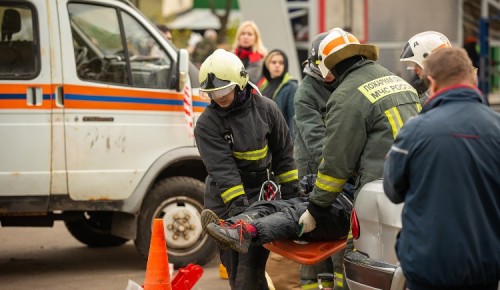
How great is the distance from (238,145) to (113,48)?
119 inches

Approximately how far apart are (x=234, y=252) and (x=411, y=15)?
12.7 metres

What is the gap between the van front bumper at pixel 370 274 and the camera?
5555 mm

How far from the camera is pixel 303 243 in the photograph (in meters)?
6.69

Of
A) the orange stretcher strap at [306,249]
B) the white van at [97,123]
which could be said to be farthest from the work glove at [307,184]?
the white van at [97,123]

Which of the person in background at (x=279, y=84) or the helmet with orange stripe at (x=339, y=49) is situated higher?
the helmet with orange stripe at (x=339, y=49)

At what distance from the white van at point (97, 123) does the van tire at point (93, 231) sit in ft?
2.28

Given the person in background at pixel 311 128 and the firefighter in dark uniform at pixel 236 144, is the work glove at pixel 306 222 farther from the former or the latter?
the person in background at pixel 311 128

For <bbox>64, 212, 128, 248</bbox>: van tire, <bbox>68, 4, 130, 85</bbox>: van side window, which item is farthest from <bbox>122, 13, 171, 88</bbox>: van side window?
<bbox>64, 212, 128, 248</bbox>: van tire

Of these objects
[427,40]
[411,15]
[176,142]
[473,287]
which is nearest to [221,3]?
[411,15]

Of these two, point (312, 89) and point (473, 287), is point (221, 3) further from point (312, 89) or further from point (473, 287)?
point (473, 287)

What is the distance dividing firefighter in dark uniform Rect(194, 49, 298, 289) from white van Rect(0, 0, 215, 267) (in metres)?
2.44

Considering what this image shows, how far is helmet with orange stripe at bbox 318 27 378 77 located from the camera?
254 inches

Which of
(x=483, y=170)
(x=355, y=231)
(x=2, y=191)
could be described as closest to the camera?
(x=483, y=170)

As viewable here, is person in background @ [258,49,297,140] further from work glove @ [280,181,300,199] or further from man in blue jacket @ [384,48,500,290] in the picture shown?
man in blue jacket @ [384,48,500,290]
